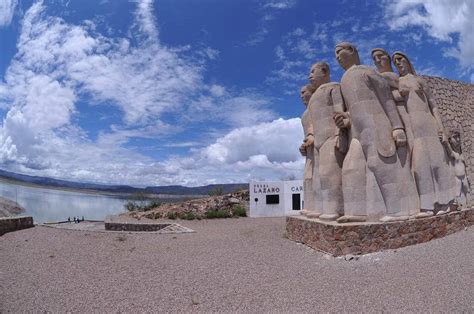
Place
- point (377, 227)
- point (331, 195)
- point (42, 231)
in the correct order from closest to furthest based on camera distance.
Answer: point (377, 227) < point (331, 195) < point (42, 231)

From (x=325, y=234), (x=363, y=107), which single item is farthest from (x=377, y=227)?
(x=363, y=107)

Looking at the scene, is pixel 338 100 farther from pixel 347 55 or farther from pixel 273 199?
pixel 273 199

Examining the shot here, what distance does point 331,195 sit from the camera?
7410mm

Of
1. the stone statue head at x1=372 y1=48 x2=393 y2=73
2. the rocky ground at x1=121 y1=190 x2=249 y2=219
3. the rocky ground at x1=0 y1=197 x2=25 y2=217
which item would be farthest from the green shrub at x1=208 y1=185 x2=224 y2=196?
the stone statue head at x1=372 y1=48 x2=393 y2=73

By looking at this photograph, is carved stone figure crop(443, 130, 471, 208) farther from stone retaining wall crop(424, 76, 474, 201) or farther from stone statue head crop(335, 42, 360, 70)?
stone retaining wall crop(424, 76, 474, 201)

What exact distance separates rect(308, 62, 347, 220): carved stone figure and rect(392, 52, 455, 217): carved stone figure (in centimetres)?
132

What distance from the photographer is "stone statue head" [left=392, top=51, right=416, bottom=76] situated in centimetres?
786

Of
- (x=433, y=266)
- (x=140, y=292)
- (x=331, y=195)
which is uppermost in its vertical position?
(x=331, y=195)

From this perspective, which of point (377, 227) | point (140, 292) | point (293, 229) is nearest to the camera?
point (140, 292)

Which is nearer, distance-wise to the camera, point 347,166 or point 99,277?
point 99,277

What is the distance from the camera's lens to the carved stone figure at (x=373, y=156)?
6723mm

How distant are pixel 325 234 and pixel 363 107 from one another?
246 cm

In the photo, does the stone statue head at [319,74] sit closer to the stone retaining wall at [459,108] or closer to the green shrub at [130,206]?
the stone retaining wall at [459,108]

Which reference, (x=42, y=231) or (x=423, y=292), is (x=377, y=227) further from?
(x=42, y=231)
